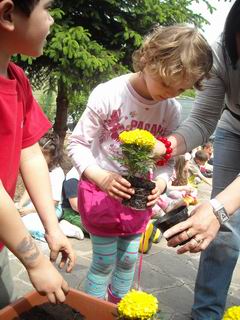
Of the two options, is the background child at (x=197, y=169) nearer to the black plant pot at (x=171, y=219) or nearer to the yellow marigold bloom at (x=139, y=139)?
the yellow marigold bloom at (x=139, y=139)

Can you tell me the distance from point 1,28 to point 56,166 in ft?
11.1

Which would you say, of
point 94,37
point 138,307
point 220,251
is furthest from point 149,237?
point 94,37

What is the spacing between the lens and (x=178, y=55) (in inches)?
78.7

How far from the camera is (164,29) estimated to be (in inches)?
85.1

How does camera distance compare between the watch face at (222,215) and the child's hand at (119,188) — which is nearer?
the watch face at (222,215)

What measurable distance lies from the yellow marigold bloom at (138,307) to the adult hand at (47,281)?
225 mm

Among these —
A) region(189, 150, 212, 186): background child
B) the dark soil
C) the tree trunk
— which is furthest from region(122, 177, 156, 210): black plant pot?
region(189, 150, 212, 186): background child

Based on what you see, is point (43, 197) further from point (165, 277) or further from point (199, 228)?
point (165, 277)

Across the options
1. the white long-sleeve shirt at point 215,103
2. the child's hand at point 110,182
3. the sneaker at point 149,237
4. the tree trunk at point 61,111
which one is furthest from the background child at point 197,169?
the child's hand at point 110,182

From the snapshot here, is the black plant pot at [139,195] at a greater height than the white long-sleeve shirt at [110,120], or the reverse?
the white long-sleeve shirt at [110,120]

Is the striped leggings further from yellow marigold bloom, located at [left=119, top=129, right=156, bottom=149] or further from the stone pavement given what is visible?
yellow marigold bloom, located at [left=119, top=129, right=156, bottom=149]

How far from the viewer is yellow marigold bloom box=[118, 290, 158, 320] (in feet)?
4.57

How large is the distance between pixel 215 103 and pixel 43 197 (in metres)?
1.13

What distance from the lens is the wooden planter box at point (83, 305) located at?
1587 mm
